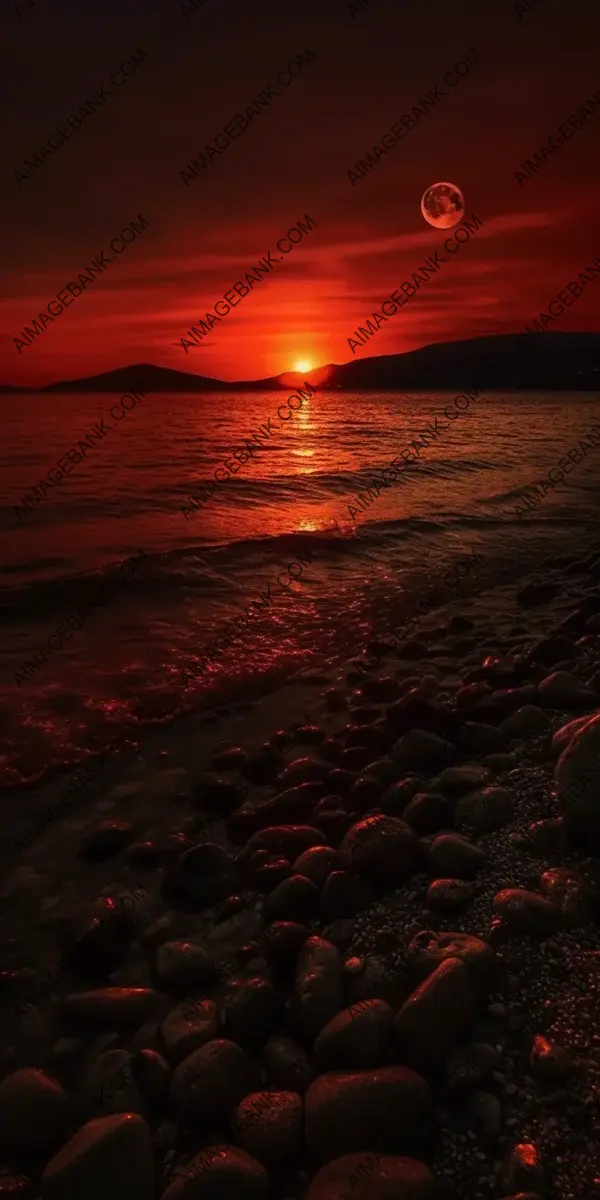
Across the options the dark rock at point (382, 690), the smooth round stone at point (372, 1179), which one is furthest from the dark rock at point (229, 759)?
the smooth round stone at point (372, 1179)

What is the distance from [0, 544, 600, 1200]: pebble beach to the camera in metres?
2.70

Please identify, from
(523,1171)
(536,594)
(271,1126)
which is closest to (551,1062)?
(523,1171)

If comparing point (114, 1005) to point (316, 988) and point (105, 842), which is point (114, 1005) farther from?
point (105, 842)

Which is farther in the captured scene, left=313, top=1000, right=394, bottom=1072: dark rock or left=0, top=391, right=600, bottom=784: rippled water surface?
left=0, top=391, right=600, bottom=784: rippled water surface

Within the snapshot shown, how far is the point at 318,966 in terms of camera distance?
3557 mm

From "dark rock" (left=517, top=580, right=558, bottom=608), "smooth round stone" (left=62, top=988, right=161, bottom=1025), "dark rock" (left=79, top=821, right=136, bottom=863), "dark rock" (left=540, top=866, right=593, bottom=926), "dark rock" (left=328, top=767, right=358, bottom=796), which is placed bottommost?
"smooth round stone" (left=62, top=988, right=161, bottom=1025)

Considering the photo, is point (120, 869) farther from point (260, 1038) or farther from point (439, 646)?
point (439, 646)

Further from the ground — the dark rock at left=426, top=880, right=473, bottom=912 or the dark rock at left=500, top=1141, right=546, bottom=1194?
the dark rock at left=426, top=880, right=473, bottom=912

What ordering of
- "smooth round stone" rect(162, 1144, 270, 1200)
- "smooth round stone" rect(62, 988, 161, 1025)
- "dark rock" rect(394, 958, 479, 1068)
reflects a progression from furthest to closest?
"smooth round stone" rect(62, 988, 161, 1025) < "dark rock" rect(394, 958, 479, 1068) < "smooth round stone" rect(162, 1144, 270, 1200)

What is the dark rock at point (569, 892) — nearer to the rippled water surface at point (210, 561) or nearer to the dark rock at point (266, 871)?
the dark rock at point (266, 871)

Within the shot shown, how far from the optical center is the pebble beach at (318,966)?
270cm

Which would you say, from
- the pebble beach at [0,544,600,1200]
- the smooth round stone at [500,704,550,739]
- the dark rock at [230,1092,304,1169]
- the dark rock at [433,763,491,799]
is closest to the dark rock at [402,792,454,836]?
the pebble beach at [0,544,600,1200]

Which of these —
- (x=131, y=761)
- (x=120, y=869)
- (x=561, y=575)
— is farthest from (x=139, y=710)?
(x=561, y=575)

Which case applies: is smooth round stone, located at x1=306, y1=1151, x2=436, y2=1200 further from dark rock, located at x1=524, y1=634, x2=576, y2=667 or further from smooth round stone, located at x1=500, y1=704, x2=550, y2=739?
dark rock, located at x1=524, y1=634, x2=576, y2=667
